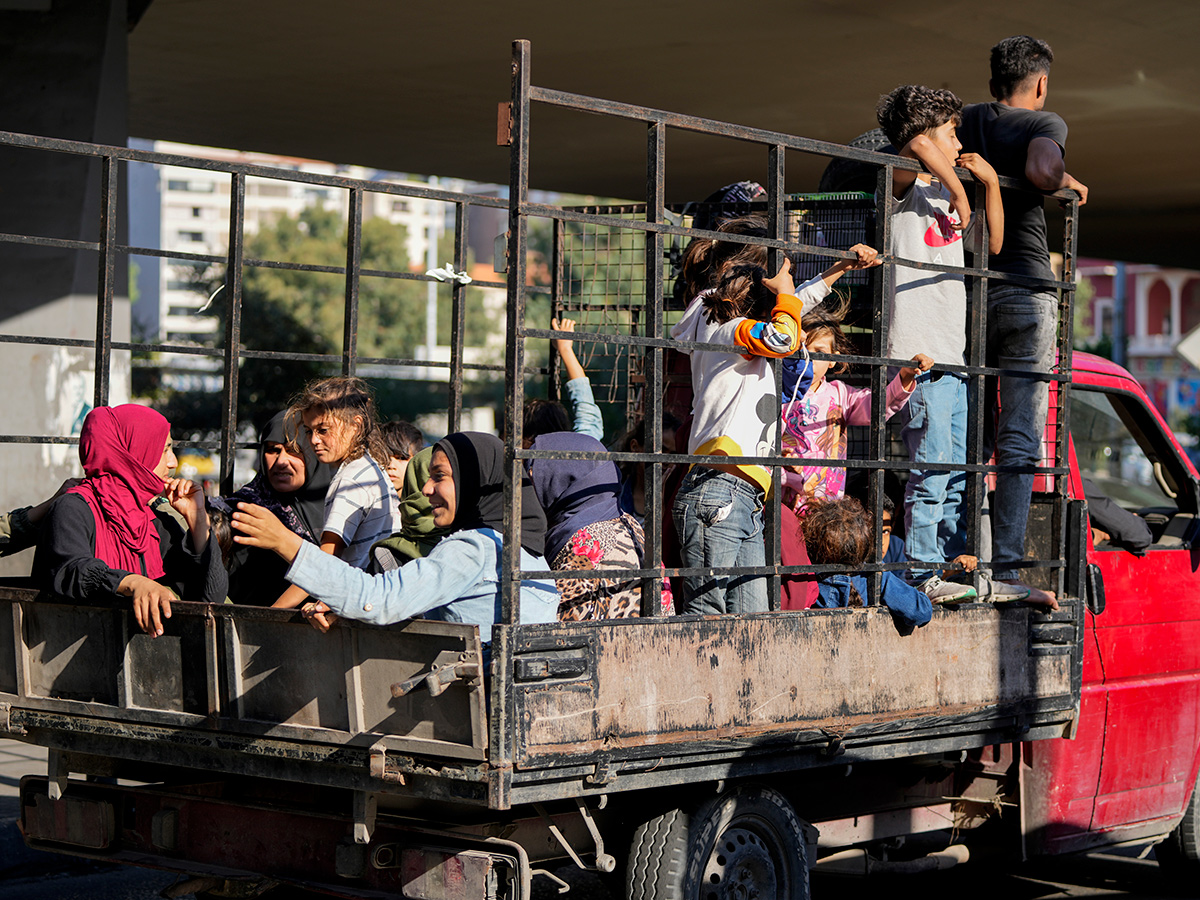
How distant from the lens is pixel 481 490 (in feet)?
11.4

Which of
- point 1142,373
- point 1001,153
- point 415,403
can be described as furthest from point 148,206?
point 1142,373

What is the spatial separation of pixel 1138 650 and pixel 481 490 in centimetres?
277

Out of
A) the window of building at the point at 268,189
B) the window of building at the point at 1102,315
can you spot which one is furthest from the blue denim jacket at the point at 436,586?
the window of building at the point at 268,189

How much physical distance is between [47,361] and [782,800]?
698cm

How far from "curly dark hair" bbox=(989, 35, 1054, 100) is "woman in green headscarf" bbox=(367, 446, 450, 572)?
2.68m

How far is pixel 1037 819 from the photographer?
4660 millimetres

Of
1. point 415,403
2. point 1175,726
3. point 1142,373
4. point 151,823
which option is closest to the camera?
point 151,823

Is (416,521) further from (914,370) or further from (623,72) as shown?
(623,72)

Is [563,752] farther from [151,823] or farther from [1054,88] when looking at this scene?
[1054,88]

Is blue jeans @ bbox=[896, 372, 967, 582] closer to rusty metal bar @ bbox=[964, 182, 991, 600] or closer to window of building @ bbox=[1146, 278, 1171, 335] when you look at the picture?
rusty metal bar @ bbox=[964, 182, 991, 600]

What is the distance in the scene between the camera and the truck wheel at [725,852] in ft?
11.5

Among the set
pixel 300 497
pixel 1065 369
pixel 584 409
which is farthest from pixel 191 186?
pixel 1065 369

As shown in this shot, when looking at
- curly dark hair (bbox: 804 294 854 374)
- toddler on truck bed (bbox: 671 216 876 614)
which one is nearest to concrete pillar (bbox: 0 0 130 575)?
curly dark hair (bbox: 804 294 854 374)

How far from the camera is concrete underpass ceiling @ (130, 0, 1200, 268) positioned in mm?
9547
